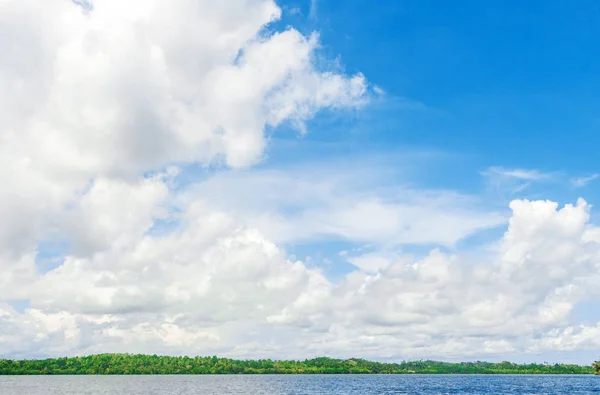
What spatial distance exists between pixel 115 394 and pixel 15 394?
30675 millimetres

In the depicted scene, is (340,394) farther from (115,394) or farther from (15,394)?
(15,394)

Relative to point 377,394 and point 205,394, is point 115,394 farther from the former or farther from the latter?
point 377,394

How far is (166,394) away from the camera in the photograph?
568ft

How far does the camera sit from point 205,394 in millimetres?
176250

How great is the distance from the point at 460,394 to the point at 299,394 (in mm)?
53780

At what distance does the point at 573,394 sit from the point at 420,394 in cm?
4937

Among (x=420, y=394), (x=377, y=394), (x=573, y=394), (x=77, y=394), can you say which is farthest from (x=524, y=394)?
(x=77, y=394)

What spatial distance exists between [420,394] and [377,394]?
714 inches

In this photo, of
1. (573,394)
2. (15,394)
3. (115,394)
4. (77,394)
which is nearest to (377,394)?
(573,394)

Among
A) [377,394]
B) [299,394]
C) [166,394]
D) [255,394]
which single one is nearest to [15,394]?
[166,394]

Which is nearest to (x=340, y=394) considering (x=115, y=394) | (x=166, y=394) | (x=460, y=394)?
(x=460, y=394)

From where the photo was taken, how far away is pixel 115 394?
A: 172m

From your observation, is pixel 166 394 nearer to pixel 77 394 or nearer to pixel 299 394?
pixel 77 394

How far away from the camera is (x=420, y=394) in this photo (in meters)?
179
